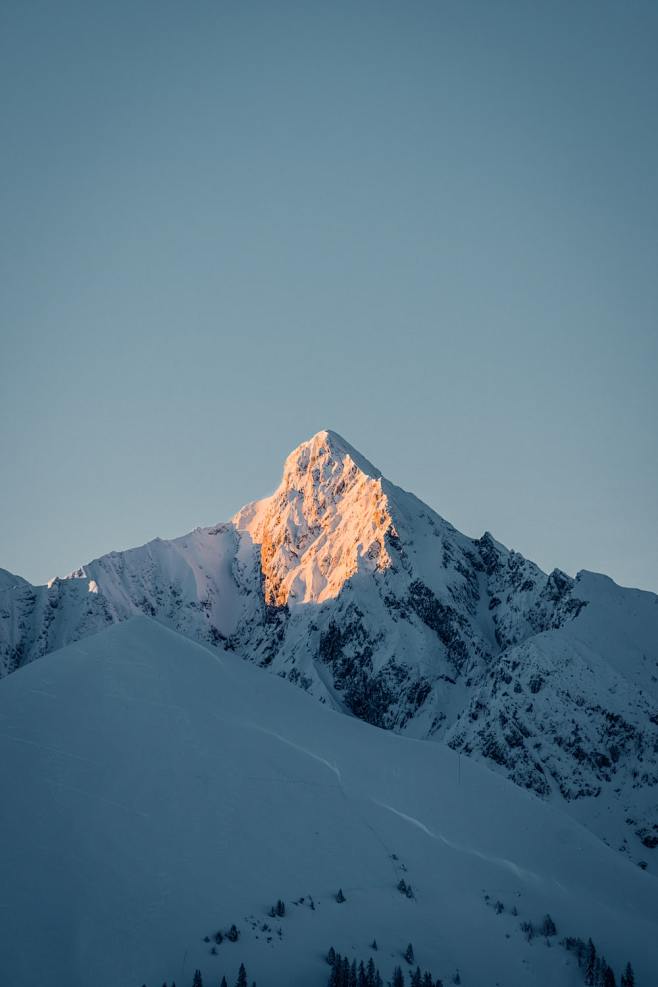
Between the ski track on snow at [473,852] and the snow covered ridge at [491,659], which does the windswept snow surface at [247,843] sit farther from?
the snow covered ridge at [491,659]

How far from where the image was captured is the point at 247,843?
6519 cm

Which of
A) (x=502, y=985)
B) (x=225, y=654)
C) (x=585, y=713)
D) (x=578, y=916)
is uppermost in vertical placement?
(x=585, y=713)

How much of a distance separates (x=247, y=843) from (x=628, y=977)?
Result: 1075 inches

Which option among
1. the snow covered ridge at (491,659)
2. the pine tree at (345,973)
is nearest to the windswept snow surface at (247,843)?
the pine tree at (345,973)

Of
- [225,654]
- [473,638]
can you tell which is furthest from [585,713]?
[225,654]

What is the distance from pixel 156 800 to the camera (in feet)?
215

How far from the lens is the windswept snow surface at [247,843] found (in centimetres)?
5516

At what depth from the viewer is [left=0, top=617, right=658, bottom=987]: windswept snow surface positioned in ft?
181

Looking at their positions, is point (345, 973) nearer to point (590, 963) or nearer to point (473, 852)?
point (590, 963)

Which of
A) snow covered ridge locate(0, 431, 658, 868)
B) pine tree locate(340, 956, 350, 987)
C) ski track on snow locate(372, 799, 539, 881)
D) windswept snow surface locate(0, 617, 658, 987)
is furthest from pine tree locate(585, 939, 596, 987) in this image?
snow covered ridge locate(0, 431, 658, 868)

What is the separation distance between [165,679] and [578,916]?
37646 millimetres

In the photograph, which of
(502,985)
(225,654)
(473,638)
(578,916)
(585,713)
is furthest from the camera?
(473,638)

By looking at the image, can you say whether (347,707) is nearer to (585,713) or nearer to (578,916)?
(585,713)

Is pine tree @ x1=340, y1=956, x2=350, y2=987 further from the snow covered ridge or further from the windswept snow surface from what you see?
the snow covered ridge
